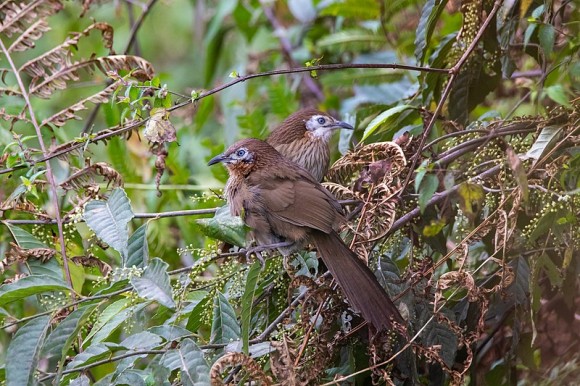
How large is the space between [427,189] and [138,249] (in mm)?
1315

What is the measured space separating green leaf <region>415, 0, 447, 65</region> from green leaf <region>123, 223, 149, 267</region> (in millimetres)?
1548

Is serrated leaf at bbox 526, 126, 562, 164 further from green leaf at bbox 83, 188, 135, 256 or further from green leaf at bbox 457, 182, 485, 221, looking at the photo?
green leaf at bbox 83, 188, 135, 256

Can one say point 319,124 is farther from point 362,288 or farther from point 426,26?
point 362,288

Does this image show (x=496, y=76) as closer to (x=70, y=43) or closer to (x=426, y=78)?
(x=426, y=78)

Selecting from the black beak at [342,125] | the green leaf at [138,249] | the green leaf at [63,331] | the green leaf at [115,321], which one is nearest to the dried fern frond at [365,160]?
the black beak at [342,125]

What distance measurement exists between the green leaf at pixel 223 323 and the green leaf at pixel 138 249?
0.41 m

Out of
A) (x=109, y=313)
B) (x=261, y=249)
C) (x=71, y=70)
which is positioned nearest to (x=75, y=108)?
(x=71, y=70)

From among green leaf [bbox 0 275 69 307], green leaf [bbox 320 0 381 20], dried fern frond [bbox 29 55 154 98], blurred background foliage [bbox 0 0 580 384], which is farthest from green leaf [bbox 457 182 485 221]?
green leaf [bbox 320 0 381 20]

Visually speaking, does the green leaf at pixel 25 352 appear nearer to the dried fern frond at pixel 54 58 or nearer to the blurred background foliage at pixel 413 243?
the blurred background foliage at pixel 413 243

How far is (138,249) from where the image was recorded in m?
3.78

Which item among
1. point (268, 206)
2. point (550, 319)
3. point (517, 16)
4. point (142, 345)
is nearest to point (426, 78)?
point (517, 16)

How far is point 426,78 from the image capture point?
172 inches

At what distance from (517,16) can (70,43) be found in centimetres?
219

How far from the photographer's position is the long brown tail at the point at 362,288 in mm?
3346
